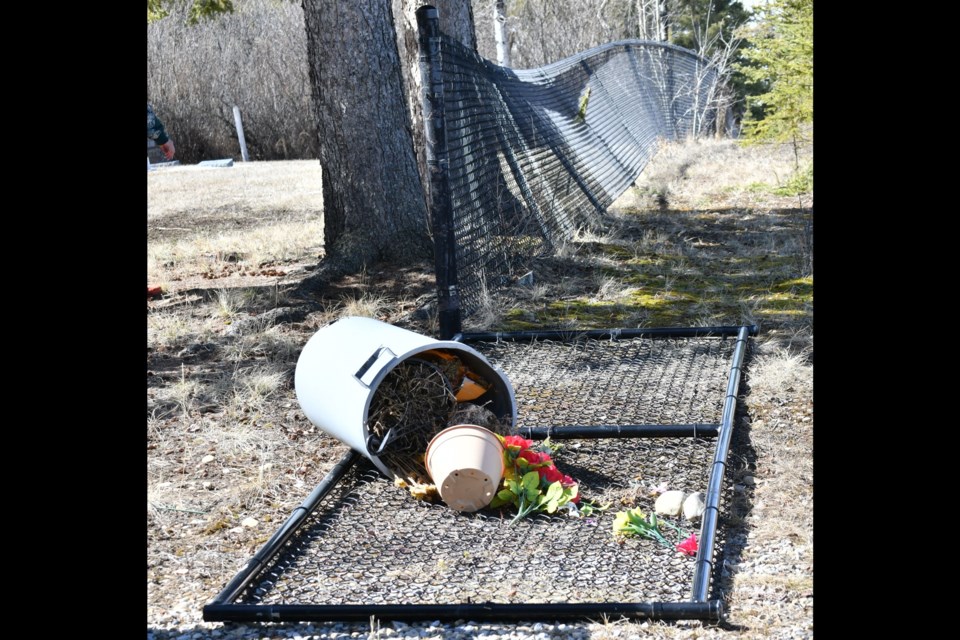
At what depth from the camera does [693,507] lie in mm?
3188

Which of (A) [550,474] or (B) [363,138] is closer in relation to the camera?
(A) [550,474]

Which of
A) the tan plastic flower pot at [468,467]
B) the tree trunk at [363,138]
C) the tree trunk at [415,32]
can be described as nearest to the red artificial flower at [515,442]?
the tan plastic flower pot at [468,467]

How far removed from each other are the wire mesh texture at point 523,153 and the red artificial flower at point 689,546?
263cm

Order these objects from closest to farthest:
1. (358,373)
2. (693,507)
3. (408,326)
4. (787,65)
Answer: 1. (693,507)
2. (358,373)
3. (408,326)
4. (787,65)

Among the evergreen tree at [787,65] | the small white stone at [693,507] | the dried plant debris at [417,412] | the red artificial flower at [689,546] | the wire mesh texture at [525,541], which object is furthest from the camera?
the evergreen tree at [787,65]

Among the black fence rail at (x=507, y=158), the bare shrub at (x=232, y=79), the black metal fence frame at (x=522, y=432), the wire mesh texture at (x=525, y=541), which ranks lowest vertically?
the wire mesh texture at (x=525, y=541)

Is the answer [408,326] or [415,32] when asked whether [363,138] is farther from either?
[408,326]

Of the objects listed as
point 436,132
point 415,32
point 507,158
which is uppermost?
point 415,32

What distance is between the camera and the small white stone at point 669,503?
3.22 m

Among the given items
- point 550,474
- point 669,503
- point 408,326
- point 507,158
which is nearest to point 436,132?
point 408,326

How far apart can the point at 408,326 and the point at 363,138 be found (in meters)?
1.81

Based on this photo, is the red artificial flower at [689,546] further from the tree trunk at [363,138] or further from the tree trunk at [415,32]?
the tree trunk at [415,32]

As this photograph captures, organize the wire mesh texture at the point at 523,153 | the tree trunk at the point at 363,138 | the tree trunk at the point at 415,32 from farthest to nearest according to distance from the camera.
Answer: the tree trunk at the point at 415,32, the tree trunk at the point at 363,138, the wire mesh texture at the point at 523,153
